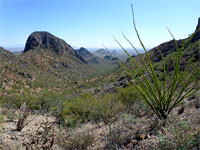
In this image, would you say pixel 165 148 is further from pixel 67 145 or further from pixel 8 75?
A: pixel 8 75

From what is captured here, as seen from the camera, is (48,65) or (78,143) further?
(48,65)

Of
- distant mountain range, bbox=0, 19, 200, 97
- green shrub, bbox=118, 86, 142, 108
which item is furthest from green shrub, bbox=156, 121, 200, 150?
green shrub, bbox=118, 86, 142, 108

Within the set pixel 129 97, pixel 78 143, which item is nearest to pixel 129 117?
pixel 78 143

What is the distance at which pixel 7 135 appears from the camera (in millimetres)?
5027

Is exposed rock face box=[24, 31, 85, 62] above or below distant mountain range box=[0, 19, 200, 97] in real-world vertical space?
above

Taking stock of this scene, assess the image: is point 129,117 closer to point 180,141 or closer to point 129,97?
point 180,141

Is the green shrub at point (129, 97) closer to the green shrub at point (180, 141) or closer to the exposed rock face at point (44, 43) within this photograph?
the green shrub at point (180, 141)

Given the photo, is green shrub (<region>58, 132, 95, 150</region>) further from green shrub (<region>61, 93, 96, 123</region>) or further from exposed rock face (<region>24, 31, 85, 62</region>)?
exposed rock face (<region>24, 31, 85, 62</region>)

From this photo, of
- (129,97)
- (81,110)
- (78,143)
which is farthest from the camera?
(81,110)

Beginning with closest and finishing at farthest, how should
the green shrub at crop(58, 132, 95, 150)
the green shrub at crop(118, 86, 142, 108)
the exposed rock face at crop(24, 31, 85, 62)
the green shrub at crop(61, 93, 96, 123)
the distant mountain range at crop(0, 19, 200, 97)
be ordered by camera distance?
the green shrub at crop(58, 132, 95, 150), the green shrub at crop(118, 86, 142, 108), the green shrub at crop(61, 93, 96, 123), the distant mountain range at crop(0, 19, 200, 97), the exposed rock face at crop(24, 31, 85, 62)

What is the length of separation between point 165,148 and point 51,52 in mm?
64633

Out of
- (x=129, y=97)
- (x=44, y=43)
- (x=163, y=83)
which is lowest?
(x=129, y=97)

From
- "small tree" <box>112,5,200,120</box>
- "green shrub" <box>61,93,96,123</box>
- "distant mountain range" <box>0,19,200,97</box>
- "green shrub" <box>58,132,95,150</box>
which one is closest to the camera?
"small tree" <box>112,5,200,120</box>

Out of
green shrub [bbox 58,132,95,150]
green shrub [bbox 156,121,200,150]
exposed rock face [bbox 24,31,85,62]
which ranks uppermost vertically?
exposed rock face [bbox 24,31,85,62]
